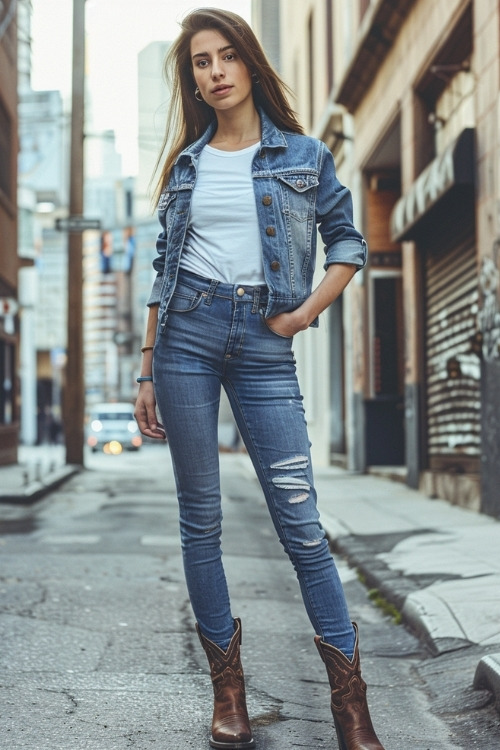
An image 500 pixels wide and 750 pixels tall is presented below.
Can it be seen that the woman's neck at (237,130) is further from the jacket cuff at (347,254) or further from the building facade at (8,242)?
the building facade at (8,242)

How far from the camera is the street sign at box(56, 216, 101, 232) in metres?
19.3

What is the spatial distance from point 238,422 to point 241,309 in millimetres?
334

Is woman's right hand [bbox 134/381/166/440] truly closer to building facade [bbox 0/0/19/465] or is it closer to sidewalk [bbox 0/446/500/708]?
sidewalk [bbox 0/446/500/708]

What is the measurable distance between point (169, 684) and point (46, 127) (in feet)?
180

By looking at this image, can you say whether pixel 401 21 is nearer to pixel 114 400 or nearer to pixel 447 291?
pixel 447 291

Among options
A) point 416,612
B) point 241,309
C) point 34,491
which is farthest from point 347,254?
point 34,491

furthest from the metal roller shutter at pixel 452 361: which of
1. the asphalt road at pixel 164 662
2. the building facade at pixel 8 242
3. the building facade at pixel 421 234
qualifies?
the building facade at pixel 8 242

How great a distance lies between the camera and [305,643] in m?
4.92

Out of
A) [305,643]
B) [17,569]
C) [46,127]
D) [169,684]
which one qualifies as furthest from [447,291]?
[46,127]

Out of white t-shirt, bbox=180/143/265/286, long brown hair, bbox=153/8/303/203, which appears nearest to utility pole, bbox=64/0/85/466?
long brown hair, bbox=153/8/303/203

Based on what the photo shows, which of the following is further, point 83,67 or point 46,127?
point 46,127

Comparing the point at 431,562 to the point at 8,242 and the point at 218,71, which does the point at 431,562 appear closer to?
the point at 218,71

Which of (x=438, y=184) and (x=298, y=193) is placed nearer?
(x=298, y=193)

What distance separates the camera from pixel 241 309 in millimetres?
3131
